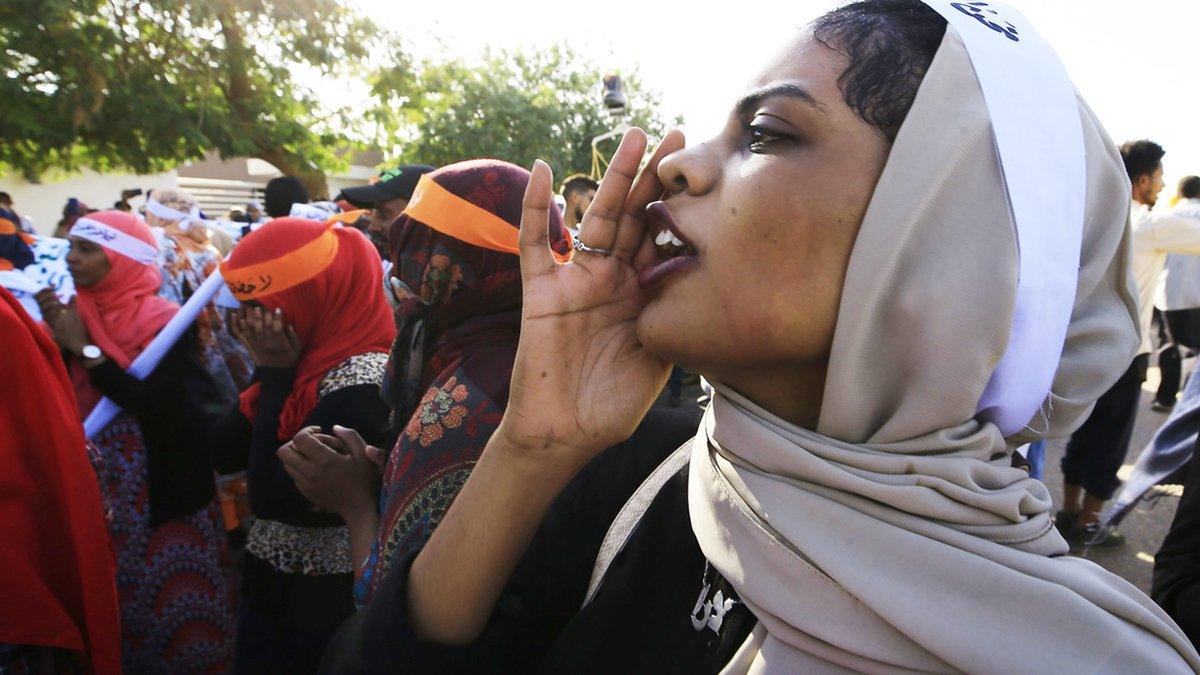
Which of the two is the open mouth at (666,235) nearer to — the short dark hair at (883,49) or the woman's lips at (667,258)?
the woman's lips at (667,258)

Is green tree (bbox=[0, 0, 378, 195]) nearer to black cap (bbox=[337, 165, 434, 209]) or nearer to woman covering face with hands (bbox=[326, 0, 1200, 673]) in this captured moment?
black cap (bbox=[337, 165, 434, 209])

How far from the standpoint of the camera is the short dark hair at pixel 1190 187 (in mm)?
6441

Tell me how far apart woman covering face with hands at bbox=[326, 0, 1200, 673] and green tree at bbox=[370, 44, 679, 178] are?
16.7 meters

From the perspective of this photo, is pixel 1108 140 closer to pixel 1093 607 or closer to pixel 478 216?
pixel 1093 607

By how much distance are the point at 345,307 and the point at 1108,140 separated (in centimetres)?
262

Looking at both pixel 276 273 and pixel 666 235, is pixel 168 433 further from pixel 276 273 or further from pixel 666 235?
pixel 666 235

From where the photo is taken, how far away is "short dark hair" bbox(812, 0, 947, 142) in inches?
37.1

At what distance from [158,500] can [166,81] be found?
43.3ft

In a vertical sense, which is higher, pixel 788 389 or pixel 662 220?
pixel 662 220

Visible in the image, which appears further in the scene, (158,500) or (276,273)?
(158,500)

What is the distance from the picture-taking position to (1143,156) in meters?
4.91

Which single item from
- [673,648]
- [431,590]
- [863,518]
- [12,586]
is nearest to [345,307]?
[12,586]

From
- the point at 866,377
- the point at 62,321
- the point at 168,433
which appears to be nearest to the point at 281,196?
the point at 62,321

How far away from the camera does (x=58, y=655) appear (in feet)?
8.09
